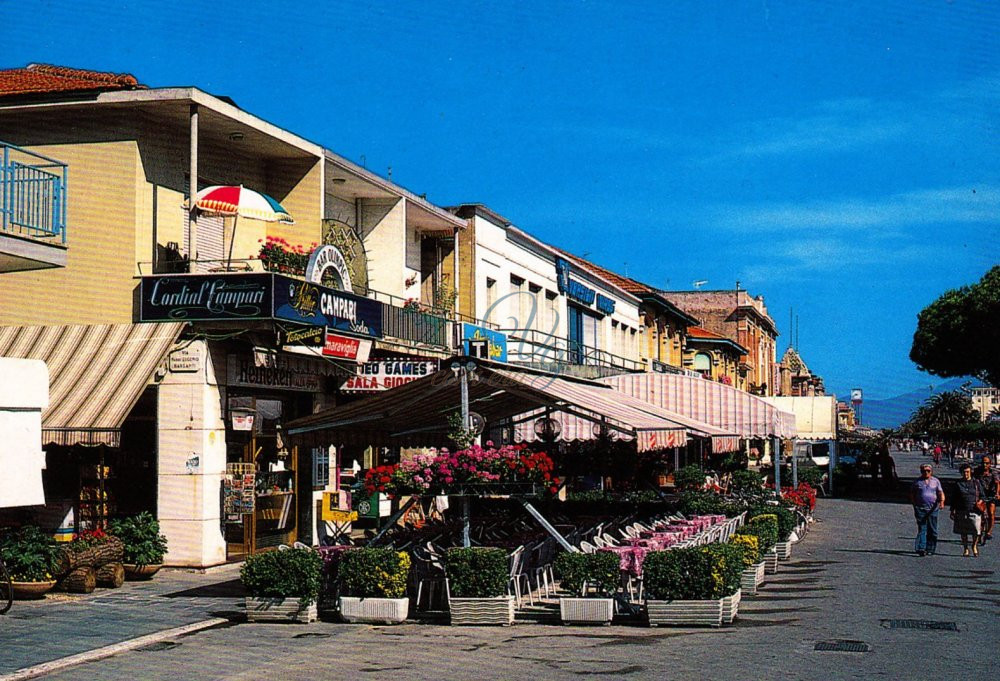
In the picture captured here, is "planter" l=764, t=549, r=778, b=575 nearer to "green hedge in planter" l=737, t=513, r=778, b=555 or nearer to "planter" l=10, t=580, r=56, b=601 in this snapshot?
"green hedge in planter" l=737, t=513, r=778, b=555

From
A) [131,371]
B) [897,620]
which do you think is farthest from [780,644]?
[131,371]

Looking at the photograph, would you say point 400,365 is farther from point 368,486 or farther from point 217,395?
point 368,486

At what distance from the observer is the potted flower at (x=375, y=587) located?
13828mm

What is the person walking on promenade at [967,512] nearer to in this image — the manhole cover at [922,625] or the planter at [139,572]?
the manhole cover at [922,625]

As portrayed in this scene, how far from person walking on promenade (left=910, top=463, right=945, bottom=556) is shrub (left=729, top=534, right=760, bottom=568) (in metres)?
6.43

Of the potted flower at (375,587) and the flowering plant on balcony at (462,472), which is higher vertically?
the flowering plant on balcony at (462,472)

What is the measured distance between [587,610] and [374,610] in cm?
238

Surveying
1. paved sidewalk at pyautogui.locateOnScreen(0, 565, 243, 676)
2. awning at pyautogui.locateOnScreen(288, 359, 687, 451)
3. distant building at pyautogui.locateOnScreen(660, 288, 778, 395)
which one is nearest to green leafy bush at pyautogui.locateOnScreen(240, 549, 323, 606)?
paved sidewalk at pyautogui.locateOnScreen(0, 565, 243, 676)

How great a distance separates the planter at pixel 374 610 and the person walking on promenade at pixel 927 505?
37.6 feet

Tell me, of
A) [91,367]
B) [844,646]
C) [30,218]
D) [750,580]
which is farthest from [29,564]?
[844,646]

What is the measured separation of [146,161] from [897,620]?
515 inches

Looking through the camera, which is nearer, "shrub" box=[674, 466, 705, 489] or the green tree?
"shrub" box=[674, 466, 705, 489]

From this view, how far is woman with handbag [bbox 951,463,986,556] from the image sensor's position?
72.0ft

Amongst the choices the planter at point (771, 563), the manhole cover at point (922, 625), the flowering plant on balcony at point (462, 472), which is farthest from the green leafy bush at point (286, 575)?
the planter at point (771, 563)
